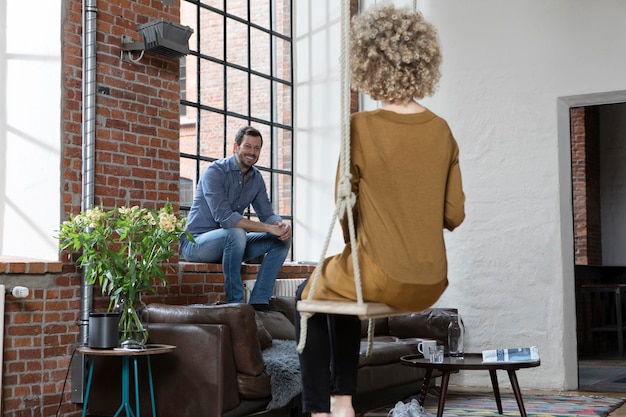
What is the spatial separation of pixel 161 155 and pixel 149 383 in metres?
1.68

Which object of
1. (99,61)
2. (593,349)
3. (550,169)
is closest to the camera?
(99,61)

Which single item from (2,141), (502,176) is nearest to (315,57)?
(502,176)

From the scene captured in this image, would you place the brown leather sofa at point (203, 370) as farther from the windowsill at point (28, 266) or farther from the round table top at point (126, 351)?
the windowsill at point (28, 266)

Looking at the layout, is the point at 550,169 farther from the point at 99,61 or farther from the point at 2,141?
the point at 2,141

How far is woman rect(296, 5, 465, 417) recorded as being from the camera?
277 cm

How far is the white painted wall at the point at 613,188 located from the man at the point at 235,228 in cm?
727

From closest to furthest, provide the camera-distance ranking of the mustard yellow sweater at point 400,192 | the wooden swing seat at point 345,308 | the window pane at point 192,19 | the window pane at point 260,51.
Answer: the wooden swing seat at point 345,308, the mustard yellow sweater at point 400,192, the window pane at point 192,19, the window pane at point 260,51

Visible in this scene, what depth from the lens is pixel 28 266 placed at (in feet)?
15.8

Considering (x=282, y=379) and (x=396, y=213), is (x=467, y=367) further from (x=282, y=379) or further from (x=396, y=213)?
(x=396, y=213)

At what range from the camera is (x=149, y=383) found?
4.70 meters

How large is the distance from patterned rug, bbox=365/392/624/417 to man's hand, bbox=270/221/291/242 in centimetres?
143

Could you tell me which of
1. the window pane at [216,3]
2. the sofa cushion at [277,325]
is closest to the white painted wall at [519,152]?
the window pane at [216,3]

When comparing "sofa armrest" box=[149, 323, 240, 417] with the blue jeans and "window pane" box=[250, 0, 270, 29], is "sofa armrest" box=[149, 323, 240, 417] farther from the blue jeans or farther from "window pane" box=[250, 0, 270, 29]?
"window pane" box=[250, 0, 270, 29]

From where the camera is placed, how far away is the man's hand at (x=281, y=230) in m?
6.33
